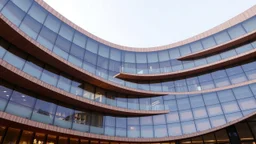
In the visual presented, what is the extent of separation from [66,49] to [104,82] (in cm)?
568

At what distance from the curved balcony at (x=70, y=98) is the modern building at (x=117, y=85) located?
94 millimetres

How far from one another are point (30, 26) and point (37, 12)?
83.2 inches

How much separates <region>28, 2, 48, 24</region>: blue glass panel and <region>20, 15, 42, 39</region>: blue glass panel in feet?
1.67

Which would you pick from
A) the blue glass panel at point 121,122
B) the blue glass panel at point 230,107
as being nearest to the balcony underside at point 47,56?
the blue glass panel at point 121,122

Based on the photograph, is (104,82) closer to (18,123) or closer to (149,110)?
(149,110)

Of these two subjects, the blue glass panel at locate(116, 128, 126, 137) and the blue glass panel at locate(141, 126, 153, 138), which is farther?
the blue glass panel at locate(141, 126, 153, 138)

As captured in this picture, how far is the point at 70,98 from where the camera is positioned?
20000 millimetres

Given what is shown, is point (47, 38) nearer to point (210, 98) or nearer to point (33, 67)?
point (33, 67)

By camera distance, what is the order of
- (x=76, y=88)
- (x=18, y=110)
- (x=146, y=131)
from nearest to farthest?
(x=18, y=110) < (x=76, y=88) < (x=146, y=131)

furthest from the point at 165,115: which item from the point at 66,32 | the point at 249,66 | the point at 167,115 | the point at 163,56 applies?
the point at 66,32

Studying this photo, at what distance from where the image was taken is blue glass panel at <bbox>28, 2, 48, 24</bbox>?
793 inches

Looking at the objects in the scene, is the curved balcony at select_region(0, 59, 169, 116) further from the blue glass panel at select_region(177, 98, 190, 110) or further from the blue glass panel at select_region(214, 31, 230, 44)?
the blue glass panel at select_region(214, 31, 230, 44)

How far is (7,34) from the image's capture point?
17.1m

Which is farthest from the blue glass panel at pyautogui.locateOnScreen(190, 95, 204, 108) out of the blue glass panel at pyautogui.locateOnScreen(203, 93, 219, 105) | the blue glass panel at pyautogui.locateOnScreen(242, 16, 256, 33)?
the blue glass panel at pyautogui.locateOnScreen(242, 16, 256, 33)
